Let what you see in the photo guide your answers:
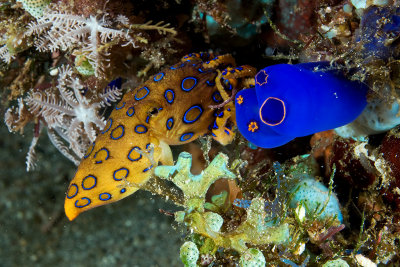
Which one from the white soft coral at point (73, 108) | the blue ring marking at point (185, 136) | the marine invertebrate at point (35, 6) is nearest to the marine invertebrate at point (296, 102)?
the blue ring marking at point (185, 136)

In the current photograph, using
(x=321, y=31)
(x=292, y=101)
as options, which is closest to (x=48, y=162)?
(x=292, y=101)

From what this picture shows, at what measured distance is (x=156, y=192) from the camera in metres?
2.60

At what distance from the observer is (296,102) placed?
2264 mm

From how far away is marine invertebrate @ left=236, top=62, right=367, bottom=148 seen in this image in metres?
2.30

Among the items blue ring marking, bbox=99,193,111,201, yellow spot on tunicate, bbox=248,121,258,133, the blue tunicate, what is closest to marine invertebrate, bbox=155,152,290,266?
yellow spot on tunicate, bbox=248,121,258,133

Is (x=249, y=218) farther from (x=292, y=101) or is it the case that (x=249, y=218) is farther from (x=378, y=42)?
(x=378, y=42)

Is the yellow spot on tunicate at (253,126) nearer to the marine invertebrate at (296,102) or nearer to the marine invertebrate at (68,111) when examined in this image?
the marine invertebrate at (296,102)

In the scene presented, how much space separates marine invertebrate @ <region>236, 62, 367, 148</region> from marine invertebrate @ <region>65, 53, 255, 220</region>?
577 millimetres

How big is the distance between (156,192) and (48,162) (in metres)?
2.33

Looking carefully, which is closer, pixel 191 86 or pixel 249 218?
pixel 249 218

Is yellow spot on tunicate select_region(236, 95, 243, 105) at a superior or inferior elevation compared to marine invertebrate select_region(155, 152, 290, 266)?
superior

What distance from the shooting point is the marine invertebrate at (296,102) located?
7.54 ft

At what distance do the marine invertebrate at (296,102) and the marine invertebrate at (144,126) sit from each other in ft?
1.89

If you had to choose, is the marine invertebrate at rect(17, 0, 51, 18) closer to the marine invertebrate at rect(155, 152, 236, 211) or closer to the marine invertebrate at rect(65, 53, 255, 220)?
the marine invertebrate at rect(65, 53, 255, 220)
